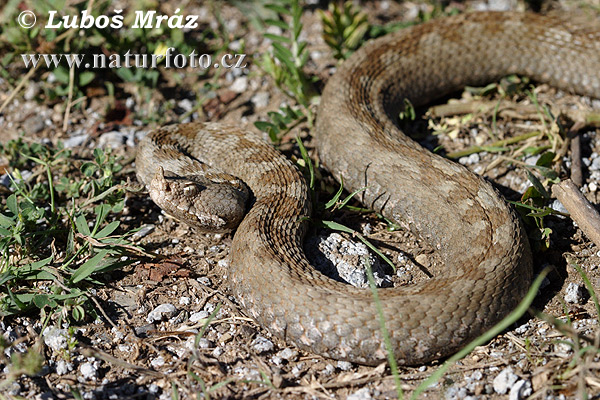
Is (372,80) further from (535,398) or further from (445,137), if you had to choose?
(535,398)

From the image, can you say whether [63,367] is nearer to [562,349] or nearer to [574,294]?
[562,349]

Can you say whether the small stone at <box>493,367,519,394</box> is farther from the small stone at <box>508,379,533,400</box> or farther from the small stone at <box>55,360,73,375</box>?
the small stone at <box>55,360,73,375</box>

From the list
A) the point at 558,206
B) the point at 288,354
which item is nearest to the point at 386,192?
the point at 558,206

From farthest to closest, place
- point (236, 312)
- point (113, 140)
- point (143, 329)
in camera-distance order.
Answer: point (113, 140) → point (236, 312) → point (143, 329)

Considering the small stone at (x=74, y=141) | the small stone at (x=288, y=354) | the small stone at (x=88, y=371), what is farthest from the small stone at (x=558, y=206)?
the small stone at (x=74, y=141)

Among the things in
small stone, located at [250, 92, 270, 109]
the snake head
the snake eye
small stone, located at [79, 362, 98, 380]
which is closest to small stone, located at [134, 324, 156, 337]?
small stone, located at [79, 362, 98, 380]

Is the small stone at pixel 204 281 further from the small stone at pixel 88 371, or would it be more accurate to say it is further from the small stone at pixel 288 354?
the small stone at pixel 88 371

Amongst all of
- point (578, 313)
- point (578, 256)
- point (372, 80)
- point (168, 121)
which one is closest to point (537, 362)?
point (578, 313)
